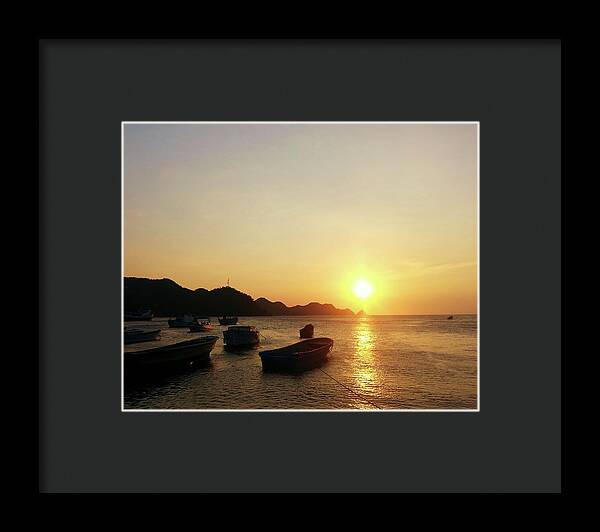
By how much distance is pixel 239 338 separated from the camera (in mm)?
8461

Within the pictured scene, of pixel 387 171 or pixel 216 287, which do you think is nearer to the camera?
pixel 387 171

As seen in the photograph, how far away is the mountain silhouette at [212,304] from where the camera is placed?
4.28 metres

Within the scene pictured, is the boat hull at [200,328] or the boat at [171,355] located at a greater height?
the boat hull at [200,328]

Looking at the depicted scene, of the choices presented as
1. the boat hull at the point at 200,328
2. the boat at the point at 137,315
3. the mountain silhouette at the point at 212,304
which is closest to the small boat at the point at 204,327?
the boat hull at the point at 200,328

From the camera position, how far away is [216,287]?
4.54m

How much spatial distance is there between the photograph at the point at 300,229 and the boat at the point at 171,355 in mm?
56

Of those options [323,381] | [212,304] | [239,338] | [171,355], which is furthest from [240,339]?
[212,304]

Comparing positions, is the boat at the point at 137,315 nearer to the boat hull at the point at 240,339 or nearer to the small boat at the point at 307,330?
the boat hull at the point at 240,339

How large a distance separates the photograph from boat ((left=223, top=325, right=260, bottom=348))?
2474 mm

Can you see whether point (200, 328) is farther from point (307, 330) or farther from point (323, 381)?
point (307, 330)

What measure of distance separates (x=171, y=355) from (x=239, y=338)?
2.29 m
